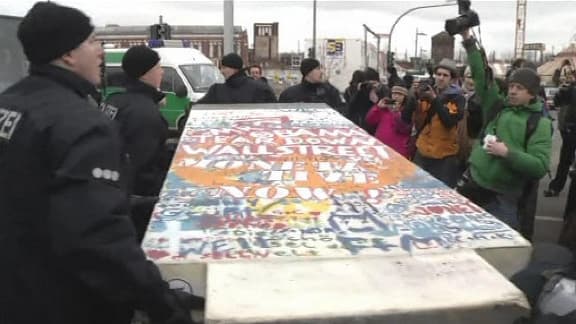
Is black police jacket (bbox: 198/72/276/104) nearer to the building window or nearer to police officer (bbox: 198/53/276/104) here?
police officer (bbox: 198/53/276/104)

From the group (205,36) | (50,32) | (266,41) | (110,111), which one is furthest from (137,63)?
(205,36)

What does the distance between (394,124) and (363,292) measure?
16.1 feet

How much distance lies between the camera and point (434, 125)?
5.96 metres

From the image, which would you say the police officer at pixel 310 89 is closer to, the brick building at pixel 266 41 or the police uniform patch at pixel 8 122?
the police uniform patch at pixel 8 122

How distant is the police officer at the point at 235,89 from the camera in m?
7.04

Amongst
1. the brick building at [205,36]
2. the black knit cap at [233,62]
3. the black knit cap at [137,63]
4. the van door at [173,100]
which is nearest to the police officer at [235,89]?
the black knit cap at [233,62]

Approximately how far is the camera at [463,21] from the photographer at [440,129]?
3.95 feet

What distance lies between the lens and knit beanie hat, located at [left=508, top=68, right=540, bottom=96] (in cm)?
422

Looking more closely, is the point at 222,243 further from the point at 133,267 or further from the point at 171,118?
the point at 171,118

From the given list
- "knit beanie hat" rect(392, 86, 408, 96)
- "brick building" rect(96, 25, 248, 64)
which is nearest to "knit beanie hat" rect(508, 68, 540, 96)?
"knit beanie hat" rect(392, 86, 408, 96)

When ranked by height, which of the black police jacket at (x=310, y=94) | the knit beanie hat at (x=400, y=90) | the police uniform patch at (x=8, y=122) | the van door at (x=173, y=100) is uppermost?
the police uniform patch at (x=8, y=122)

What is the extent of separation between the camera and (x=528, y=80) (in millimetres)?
4223

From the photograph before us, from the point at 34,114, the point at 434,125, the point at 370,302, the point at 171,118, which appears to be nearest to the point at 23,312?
the point at 34,114

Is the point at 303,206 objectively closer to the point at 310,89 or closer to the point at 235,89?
the point at 235,89
